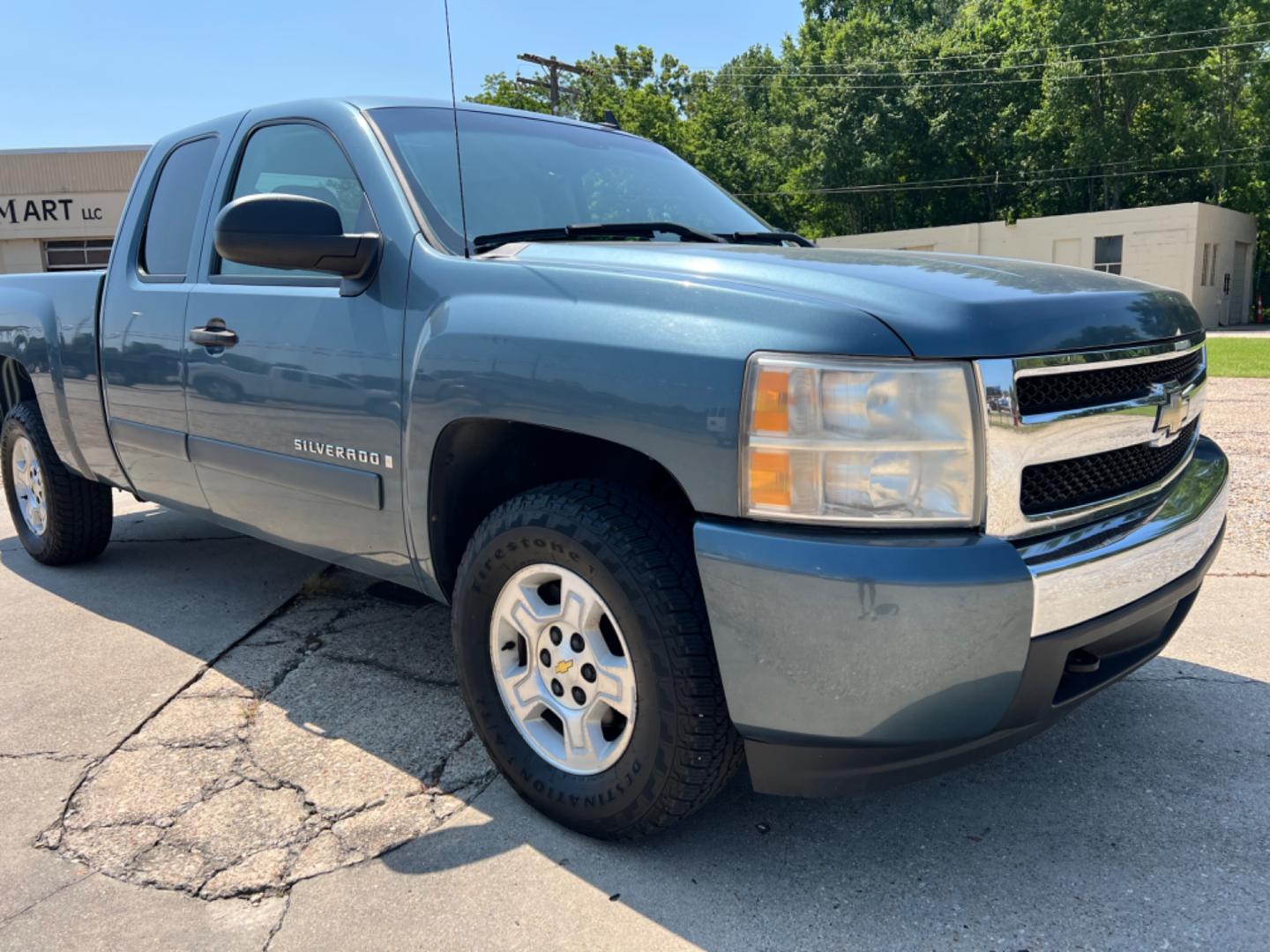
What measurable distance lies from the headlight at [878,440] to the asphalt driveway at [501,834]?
0.90 meters

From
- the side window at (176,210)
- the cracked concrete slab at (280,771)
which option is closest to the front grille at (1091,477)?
the cracked concrete slab at (280,771)

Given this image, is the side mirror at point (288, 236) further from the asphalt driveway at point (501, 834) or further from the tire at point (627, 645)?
the asphalt driveway at point (501, 834)

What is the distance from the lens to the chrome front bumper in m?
1.93

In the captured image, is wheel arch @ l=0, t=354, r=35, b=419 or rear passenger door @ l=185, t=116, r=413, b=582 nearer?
rear passenger door @ l=185, t=116, r=413, b=582

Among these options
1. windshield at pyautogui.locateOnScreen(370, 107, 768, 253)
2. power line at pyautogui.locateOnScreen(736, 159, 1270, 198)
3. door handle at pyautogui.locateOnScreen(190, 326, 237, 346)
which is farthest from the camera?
power line at pyautogui.locateOnScreen(736, 159, 1270, 198)

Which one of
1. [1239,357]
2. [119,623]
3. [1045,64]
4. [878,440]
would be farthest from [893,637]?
[1045,64]

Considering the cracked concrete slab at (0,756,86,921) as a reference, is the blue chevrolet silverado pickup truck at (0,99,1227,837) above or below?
above

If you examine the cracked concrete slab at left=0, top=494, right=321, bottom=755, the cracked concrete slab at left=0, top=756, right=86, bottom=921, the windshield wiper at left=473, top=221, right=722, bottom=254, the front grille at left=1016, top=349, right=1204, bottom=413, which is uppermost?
the windshield wiper at left=473, top=221, right=722, bottom=254

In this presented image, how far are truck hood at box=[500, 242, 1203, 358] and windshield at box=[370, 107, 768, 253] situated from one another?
0.35m

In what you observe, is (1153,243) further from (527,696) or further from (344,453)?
(527,696)

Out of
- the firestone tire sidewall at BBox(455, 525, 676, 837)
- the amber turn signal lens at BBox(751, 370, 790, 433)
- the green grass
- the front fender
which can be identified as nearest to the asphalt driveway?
the firestone tire sidewall at BBox(455, 525, 676, 837)

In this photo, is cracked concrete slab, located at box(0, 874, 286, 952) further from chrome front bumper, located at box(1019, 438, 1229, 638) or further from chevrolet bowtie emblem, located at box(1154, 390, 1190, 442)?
chevrolet bowtie emblem, located at box(1154, 390, 1190, 442)

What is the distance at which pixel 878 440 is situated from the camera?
1885mm

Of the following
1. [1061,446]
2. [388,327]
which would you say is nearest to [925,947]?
[1061,446]
